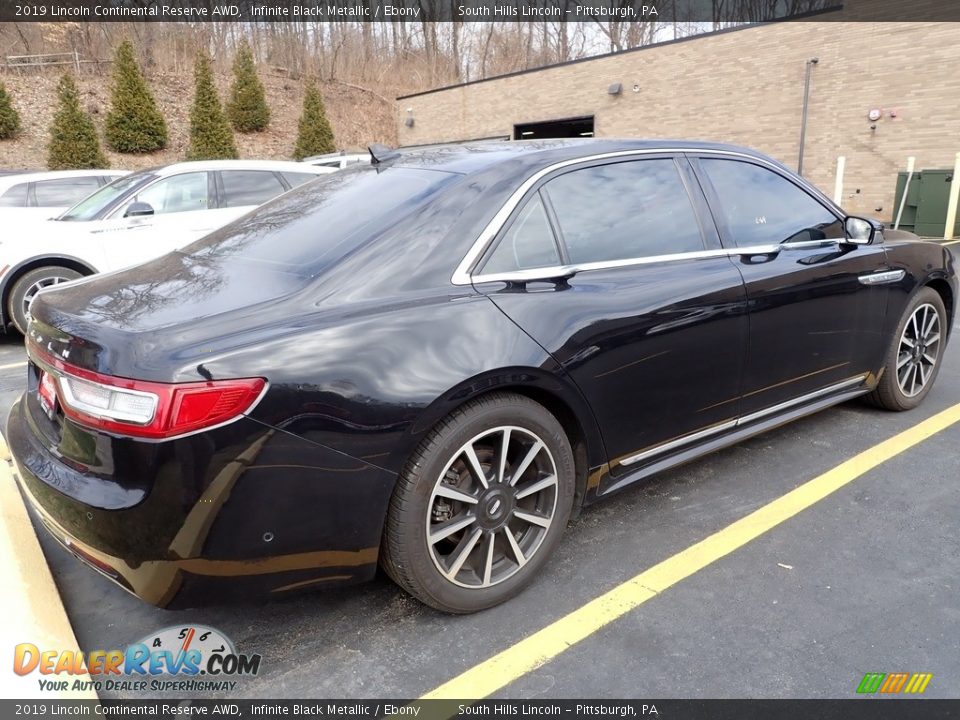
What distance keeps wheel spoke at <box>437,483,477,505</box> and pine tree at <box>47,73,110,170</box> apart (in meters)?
22.9

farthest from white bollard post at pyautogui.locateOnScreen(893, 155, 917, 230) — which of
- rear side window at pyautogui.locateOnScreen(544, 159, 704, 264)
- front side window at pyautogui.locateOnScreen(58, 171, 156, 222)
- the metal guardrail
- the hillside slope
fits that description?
the metal guardrail

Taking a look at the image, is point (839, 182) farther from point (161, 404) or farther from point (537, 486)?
point (161, 404)

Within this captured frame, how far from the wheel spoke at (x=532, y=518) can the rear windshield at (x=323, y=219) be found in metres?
1.12

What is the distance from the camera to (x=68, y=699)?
202 centimetres

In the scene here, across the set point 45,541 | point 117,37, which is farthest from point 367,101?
point 45,541

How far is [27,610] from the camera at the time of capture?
7.79ft

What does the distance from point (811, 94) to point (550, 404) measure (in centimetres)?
1681

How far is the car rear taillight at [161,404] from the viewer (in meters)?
1.89

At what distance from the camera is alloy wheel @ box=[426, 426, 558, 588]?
93.8 inches

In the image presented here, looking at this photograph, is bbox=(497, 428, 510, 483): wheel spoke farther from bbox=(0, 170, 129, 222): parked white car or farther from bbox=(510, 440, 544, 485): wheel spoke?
bbox=(0, 170, 129, 222): parked white car

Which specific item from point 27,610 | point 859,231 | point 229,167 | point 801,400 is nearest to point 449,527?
point 27,610

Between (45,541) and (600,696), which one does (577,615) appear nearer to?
(600,696)

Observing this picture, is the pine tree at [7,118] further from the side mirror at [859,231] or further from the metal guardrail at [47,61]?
the side mirror at [859,231]

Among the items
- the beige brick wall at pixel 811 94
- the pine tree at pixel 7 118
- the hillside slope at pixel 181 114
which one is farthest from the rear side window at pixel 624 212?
the pine tree at pixel 7 118
